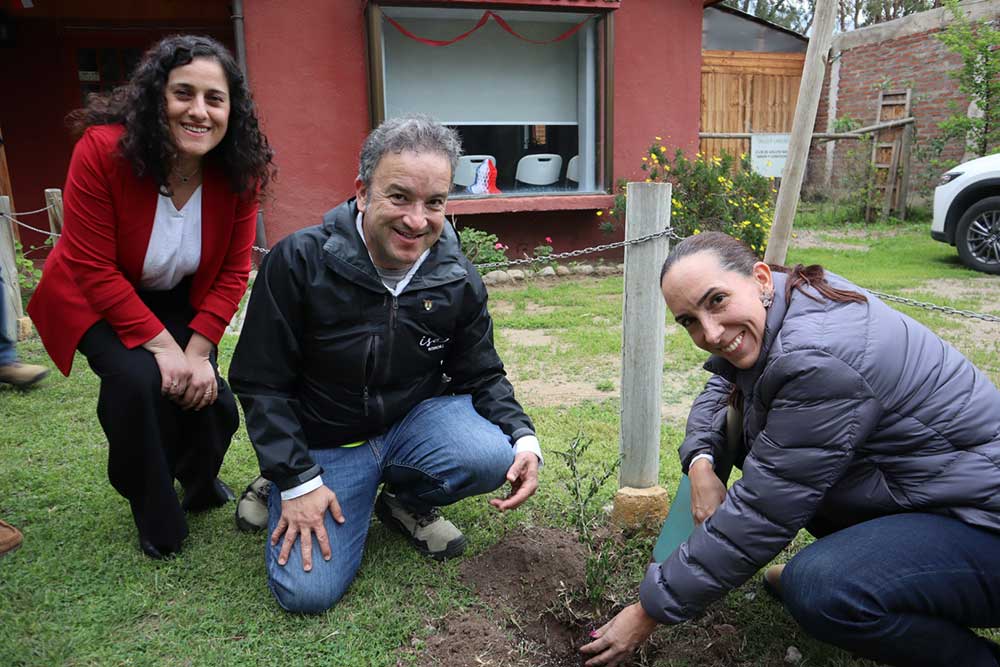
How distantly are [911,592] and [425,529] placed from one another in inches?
61.1

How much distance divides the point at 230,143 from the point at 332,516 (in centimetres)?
133

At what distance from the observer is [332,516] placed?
2469 mm

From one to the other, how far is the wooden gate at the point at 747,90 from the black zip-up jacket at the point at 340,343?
11767 mm

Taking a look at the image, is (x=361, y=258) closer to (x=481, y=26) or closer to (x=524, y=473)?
(x=524, y=473)

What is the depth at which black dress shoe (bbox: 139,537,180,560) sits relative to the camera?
2.62 m

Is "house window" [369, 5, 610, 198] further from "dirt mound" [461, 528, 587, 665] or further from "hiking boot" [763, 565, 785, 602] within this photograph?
"hiking boot" [763, 565, 785, 602]

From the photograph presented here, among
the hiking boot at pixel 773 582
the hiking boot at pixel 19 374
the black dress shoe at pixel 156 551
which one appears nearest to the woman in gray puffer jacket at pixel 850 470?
the hiking boot at pixel 773 582

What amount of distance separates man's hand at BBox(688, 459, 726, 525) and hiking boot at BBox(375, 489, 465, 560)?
88 cm

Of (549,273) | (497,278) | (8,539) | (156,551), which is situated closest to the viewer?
(8,539)

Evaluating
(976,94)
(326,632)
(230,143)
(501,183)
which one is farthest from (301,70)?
(976,94)

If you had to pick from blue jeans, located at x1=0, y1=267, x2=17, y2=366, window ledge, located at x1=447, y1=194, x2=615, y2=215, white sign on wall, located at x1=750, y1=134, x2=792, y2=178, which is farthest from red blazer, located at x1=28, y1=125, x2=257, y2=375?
white sign on wall, located at x1=750, y1=134, x2=792, y2=178

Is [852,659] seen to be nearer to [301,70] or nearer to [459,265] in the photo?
[459,265]

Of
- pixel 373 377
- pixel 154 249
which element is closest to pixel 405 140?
pixel 373 377

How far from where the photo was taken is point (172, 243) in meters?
2.62
